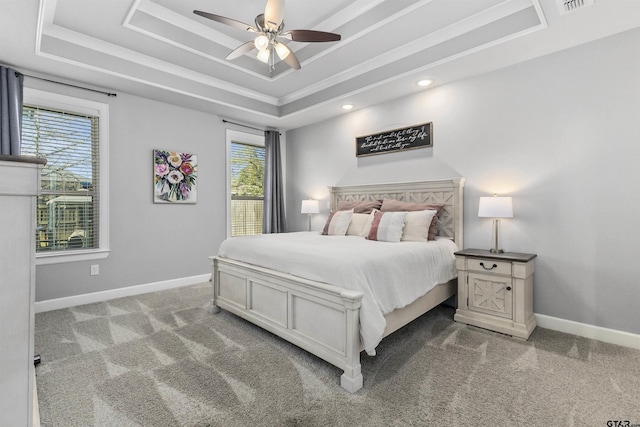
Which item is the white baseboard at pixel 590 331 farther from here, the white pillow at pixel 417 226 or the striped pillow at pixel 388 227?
the striped pillow at pixel 388 227

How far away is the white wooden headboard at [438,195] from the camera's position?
337cm

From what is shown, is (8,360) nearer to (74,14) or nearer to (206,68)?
(74,14)

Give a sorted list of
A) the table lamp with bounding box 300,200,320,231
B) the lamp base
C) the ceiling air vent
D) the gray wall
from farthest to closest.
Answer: the table lamp with bounding box 300,200,320,231
the gray wall
the lamp base
the ceiling air vent

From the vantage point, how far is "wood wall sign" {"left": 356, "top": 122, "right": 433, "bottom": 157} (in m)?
3.73

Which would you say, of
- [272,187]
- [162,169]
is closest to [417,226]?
[272,187]

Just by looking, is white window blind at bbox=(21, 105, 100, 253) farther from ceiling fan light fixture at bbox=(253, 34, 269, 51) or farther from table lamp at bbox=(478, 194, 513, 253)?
table lamp at bbox=(478, 194, 513, 253)

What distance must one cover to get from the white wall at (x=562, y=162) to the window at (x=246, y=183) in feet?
9.52

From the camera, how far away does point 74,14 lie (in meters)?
2.68

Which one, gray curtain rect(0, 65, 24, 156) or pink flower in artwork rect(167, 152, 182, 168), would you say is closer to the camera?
gray curtain rect(0, 65, 24, 156)

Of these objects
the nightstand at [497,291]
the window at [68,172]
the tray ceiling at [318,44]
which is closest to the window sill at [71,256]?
the window at [68,172]

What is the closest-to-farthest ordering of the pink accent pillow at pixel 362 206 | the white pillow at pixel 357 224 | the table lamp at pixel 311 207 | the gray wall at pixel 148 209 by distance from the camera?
the gray wall at pixel 148 209 < the white pillow at pixel 357 224 < the pink accent pillow at pixel 362 206 < the table lamp at pixel 311 207

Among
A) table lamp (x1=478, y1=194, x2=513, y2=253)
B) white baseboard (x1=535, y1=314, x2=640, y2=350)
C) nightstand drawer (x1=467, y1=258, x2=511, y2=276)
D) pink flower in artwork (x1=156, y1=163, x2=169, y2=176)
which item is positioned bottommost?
white baseboard (x1=535, y1=314, x2=640, y2=350)

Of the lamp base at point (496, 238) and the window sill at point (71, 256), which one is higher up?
the lamp base at point (496, 238)

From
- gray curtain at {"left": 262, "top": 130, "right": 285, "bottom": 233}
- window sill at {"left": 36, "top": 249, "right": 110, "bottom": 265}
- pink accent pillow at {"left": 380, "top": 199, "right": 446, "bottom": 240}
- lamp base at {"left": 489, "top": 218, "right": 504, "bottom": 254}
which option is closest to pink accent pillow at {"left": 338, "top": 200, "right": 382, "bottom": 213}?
pink accent pillow at {"left": 380, "top": 199, "right": 446, "bottom": 240}
